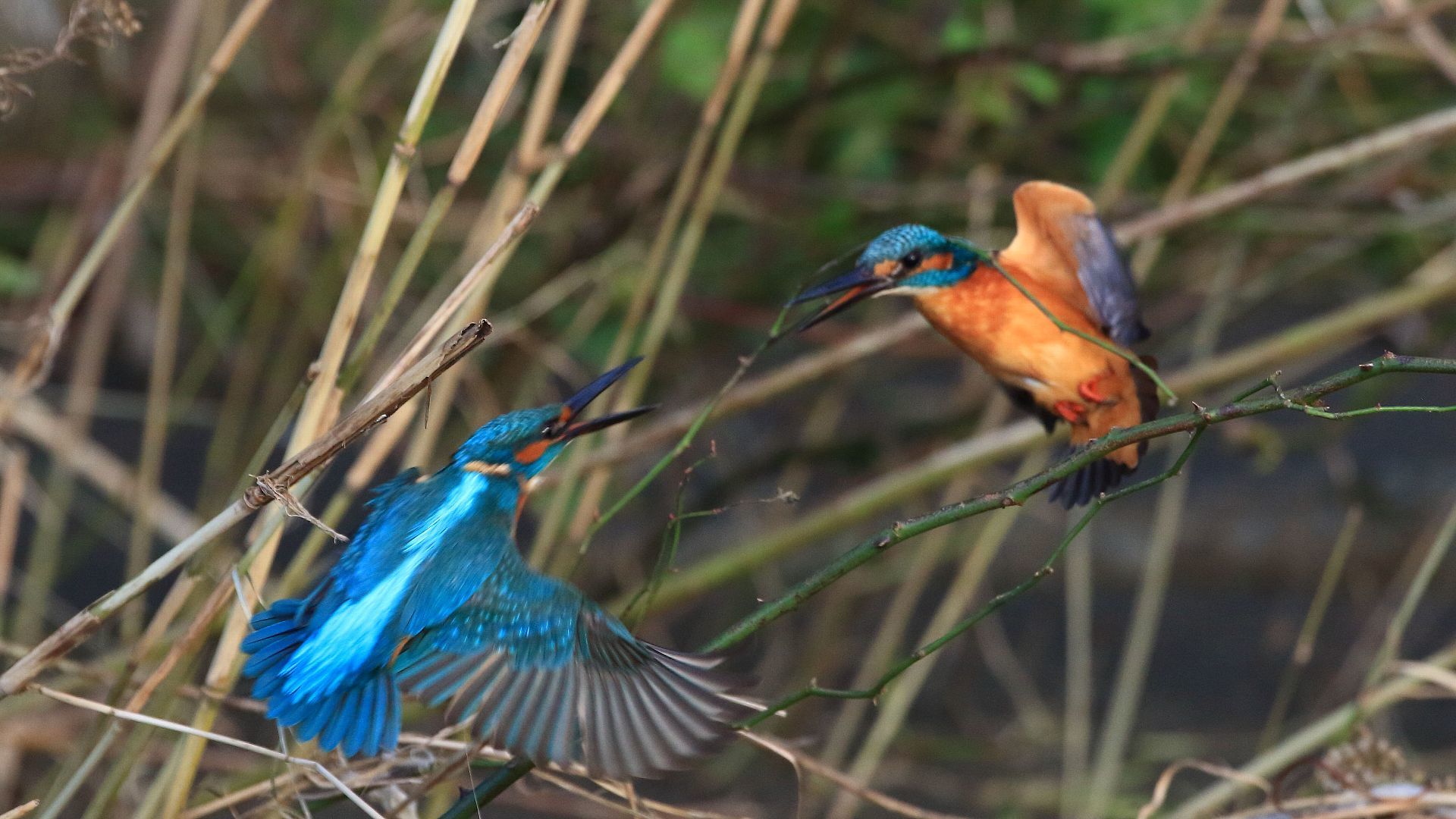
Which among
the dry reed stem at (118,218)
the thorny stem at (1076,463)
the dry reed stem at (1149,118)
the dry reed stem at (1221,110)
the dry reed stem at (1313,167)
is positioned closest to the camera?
the thorny stem at (1076,463)

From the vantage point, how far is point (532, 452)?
4.60ft

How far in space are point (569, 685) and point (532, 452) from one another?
0.23 metres

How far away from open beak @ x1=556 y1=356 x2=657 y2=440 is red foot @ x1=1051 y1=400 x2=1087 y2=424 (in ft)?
1.12

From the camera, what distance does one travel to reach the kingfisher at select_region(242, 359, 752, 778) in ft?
3.96

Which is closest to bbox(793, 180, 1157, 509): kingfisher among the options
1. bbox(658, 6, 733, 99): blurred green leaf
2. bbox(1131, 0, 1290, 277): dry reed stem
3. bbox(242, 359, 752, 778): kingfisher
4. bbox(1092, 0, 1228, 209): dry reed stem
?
bbox(242, 359, 752, 778): kingfisher

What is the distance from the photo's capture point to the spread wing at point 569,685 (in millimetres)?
1141

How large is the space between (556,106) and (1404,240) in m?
1.69

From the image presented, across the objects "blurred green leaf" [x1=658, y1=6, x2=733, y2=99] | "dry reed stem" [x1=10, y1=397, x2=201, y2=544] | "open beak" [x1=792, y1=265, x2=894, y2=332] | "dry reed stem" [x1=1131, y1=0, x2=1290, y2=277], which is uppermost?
"blurred green leaf" [x1=658, y1=6, x2=733, y2=99]

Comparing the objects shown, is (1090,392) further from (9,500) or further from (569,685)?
(9,500)

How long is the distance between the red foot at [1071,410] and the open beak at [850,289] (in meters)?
0.19

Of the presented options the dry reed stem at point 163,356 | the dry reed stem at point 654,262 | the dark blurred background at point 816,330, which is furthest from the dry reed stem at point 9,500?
the dry reed stem at point 654,262

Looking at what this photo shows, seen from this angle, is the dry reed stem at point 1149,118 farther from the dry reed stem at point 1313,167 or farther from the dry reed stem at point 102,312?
the dry reed stem at point 102,312

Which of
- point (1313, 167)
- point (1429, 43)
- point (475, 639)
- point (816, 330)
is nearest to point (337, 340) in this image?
point (475, 639)

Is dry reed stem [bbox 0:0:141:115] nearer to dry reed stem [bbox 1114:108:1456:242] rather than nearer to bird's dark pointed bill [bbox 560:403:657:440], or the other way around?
bird's dark pointed bill [bbox 560:403:657:440]
